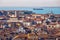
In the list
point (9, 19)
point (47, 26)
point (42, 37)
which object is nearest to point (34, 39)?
point (42, 37)

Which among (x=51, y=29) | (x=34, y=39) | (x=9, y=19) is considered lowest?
(x=34, y=39)

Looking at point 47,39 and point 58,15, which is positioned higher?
point 58,15

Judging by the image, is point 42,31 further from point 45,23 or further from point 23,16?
point 23,16

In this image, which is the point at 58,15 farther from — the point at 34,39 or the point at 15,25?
the point at 15,25

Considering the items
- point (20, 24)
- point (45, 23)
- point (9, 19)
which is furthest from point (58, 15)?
point (9, 19)

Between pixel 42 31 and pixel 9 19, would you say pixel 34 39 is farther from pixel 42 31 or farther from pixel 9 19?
pixel 9 19

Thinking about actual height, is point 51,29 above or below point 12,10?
below

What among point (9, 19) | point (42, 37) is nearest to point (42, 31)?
point (42, 37)
